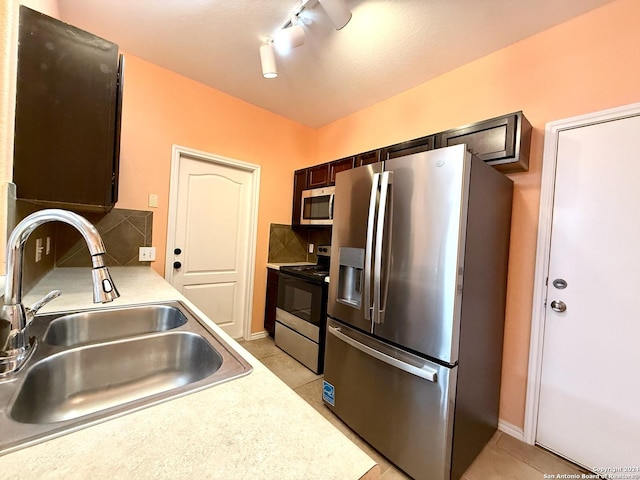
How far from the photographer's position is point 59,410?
2.44ft

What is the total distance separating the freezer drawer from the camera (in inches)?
50.6

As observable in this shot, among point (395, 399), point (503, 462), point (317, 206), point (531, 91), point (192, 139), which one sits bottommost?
Answer: point (503, 462)

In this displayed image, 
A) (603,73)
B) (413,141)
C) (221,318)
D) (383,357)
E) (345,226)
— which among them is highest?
(603,73)

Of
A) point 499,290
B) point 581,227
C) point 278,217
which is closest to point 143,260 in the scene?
point 278,217

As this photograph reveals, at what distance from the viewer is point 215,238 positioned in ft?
9.36

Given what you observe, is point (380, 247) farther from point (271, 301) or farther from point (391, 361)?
point (271, 301)

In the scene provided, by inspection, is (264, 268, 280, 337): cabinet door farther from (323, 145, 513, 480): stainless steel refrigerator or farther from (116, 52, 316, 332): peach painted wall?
(323, 145, 513, 480): stainless steel refrigerator

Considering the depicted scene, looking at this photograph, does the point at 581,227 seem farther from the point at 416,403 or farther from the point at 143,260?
the point at 143,260

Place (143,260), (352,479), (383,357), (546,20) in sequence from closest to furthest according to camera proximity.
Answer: (352,479), (383,357), (546,20), (143,260)

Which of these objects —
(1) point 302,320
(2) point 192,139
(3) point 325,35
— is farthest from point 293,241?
(3) point 325,35


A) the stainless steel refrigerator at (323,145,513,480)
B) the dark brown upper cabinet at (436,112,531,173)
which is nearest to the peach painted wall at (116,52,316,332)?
the stainless steel refrigerator at (323,145,513,480)

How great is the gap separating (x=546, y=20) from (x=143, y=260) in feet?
11.4

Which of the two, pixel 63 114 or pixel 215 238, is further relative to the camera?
pixel 215 238

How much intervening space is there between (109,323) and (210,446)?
93 centimetres
